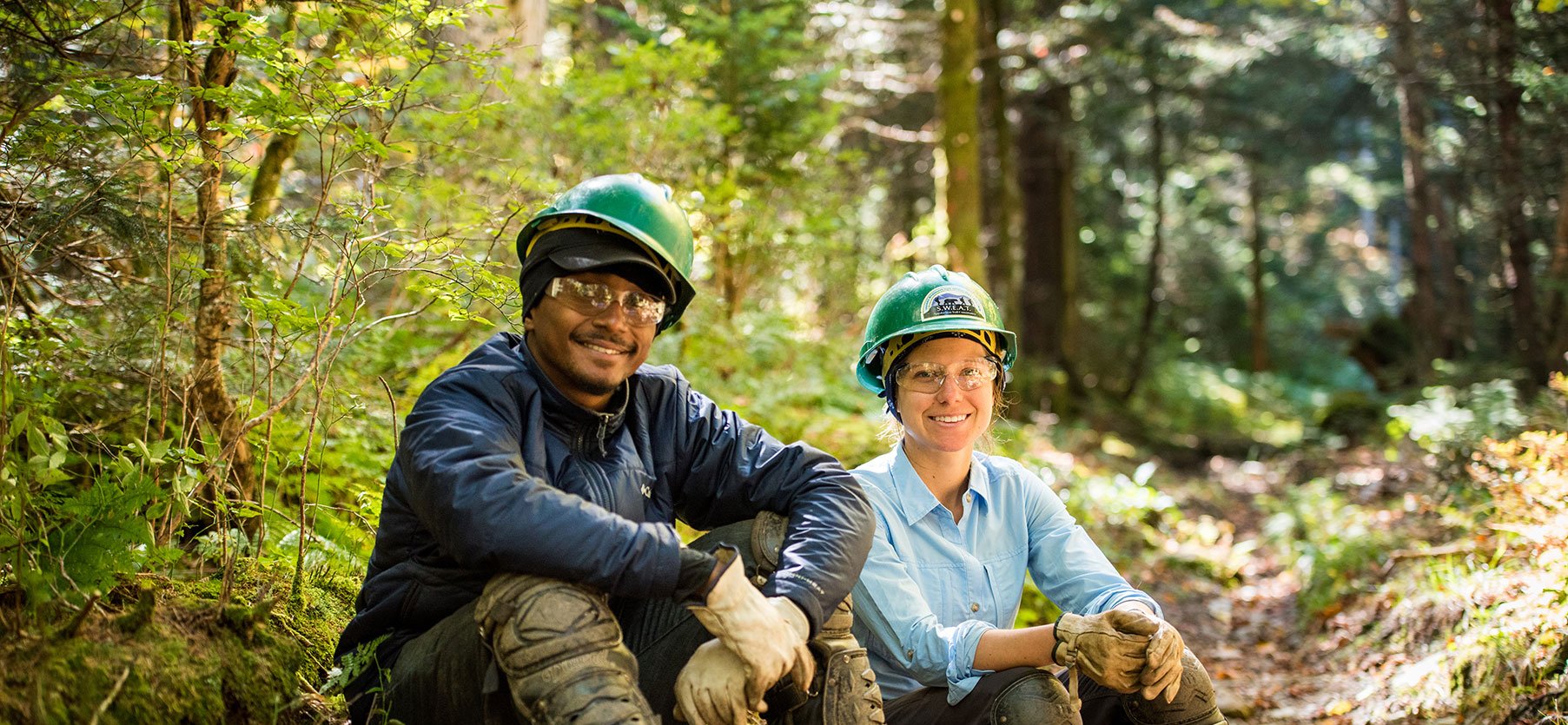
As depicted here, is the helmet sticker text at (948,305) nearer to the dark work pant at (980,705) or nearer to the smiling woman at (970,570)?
the smiling woman at (970,570)

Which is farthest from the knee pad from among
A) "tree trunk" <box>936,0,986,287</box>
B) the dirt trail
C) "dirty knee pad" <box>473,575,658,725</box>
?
"tree trunk" <box>936,0,986,287</box>

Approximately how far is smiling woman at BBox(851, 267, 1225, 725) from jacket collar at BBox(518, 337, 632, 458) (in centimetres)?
91

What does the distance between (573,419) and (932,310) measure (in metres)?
1.23

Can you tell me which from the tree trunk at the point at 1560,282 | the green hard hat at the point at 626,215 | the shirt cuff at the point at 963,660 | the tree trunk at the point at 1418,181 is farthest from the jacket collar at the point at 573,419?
the tree trunk at the point at 1418,181

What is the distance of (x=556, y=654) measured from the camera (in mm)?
2295

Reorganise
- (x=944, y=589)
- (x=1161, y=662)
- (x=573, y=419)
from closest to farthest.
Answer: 1. (x=1161, y=662)
2. (x=573, y=419)
3. (x=944, y=589)

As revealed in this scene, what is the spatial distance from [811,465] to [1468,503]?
218 inches

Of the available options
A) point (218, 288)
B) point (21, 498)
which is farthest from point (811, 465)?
point (218, 288)

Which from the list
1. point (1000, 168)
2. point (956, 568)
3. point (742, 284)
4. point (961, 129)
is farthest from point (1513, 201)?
point (956, 568)

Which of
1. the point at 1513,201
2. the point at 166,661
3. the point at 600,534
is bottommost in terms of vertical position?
the point at 166,661

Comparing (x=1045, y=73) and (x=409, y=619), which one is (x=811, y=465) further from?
(x=1045, y=73)

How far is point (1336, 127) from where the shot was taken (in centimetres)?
2077

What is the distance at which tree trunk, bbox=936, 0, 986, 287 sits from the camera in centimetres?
1062

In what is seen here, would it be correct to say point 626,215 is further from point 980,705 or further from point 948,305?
point 980,705
